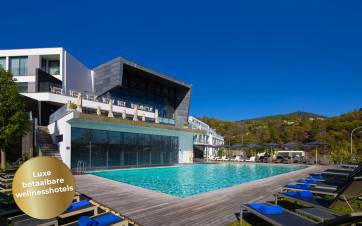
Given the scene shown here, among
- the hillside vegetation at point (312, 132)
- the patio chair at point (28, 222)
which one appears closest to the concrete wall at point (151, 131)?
the patio chair at point (28, 222)

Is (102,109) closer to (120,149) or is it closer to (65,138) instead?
(120,149)

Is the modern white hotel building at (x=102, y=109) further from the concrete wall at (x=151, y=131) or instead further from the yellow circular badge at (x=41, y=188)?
the yellow circular badge at (x=41, y=188)

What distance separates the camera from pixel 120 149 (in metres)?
23.2

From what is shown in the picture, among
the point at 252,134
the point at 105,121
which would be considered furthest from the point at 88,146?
the point at 252,134

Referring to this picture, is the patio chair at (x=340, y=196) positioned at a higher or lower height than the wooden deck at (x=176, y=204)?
higher

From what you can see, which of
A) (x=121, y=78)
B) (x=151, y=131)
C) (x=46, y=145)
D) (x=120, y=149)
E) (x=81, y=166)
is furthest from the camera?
(x=121, y=78)

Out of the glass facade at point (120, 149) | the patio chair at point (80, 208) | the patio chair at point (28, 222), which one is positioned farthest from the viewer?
the glass facade at point (120, 149)

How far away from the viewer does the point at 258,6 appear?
30.3 metres

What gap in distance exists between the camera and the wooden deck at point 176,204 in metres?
6.80

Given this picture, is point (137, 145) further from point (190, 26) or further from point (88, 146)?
point (190, 26)

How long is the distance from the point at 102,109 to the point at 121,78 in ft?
11.6

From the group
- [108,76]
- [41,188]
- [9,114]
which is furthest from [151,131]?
[41,188]

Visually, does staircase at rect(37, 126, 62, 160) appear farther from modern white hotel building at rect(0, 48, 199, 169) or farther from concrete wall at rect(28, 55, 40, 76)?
concrete wall at rect(28, 55, 40, 76)

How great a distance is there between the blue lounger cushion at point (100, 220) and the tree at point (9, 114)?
13174mm
